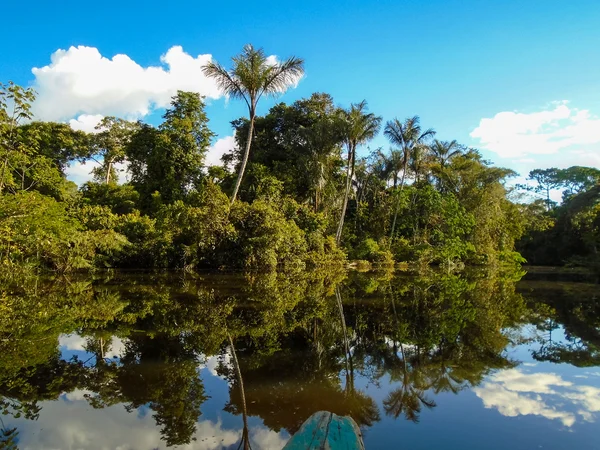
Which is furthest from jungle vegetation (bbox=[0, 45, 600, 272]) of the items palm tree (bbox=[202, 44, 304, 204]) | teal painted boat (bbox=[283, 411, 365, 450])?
teal painted boat (bbox=[283, 411, 365, 450])

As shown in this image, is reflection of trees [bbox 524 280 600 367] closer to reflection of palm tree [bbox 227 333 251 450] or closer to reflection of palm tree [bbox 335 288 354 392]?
reflection of palm tree [bbox 335 288 354 392]

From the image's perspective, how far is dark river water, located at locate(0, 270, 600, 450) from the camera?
3.83 metres

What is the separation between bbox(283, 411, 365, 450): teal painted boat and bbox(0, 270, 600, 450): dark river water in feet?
4.47

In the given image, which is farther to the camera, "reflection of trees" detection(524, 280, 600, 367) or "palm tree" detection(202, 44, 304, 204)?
"palm tree" detection(202, 44, 304, 204)

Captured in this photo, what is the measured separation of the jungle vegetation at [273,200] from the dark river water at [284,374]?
8.62 meters

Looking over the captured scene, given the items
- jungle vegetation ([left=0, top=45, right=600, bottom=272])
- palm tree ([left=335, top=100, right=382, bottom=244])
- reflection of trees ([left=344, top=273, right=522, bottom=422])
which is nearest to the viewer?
reflection of trees ([left=344, top=273, right=522, bottom=422])

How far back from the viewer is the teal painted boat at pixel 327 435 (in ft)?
7.27

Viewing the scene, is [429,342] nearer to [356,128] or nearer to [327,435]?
[327,435]

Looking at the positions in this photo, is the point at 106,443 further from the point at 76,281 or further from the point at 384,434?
the point at 76,281

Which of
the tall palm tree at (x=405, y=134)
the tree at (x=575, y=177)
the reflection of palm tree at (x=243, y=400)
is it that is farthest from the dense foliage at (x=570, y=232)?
the reflection of palm tree at (x=243, y=400)

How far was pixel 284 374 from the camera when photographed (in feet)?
17.9

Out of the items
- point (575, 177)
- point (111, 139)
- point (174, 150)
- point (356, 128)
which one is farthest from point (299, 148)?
point (575, 177)

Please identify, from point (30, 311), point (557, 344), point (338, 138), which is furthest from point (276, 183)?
point (557, 344)

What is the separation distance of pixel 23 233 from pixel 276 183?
15122 mm
